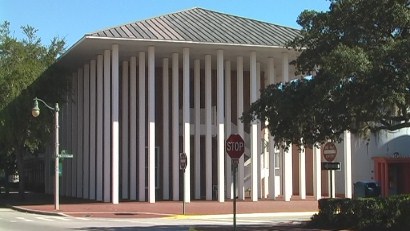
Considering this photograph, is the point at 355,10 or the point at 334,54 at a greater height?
the point at 355,10

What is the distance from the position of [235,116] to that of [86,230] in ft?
75.3

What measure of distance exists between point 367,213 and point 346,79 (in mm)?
4394

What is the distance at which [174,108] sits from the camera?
36781 millimetres

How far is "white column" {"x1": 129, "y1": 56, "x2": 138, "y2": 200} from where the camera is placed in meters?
37.4

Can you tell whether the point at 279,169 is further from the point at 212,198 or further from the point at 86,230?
the point at 86,230

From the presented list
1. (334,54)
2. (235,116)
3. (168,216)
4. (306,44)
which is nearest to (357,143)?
(235,116)

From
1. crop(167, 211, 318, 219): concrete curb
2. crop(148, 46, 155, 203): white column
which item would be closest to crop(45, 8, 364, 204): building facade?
crop(148, 46, 155, 203): white column

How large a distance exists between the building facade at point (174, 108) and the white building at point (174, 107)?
2.5 inches

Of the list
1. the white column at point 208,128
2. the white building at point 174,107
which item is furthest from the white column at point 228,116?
the white column at point 208,128

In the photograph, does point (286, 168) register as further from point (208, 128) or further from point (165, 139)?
point (165, 139)

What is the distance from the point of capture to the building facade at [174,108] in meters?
35.0

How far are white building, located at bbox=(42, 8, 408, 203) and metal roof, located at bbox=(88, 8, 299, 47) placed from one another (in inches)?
2.5

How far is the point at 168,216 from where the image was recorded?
27.2m

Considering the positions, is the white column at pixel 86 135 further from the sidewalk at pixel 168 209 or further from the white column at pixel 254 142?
the white column at pixel 254 142
